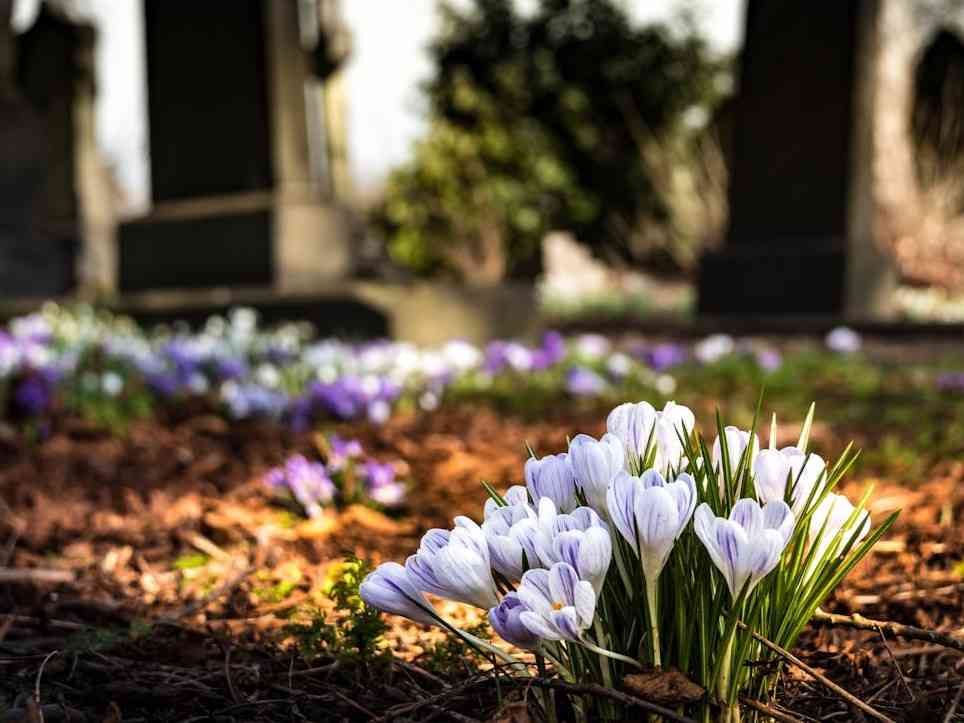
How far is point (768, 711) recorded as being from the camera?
110 cm

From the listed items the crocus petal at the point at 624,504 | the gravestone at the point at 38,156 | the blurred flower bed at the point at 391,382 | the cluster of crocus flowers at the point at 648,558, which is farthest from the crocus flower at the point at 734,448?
the gravestone at the point at 38,156

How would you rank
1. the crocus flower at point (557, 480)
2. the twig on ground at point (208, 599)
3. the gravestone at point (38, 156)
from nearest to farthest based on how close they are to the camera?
the crocus flower at point (557, 480) → the twig on ground at point (208, 599) → the gravestone at point (38, 156)

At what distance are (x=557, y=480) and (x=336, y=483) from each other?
5.19 ft

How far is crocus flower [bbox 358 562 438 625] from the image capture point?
1108 millimetres

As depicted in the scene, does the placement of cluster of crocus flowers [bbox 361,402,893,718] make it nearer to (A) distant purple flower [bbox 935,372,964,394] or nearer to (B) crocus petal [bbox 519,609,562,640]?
(B) crocus petal [bbox 519,609,562,640]

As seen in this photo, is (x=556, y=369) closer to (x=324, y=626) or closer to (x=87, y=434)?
(x=87, y=434)

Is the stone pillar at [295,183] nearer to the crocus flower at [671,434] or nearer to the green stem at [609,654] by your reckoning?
the crocus flower at [671,434]

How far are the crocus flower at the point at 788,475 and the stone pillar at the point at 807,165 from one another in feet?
30.3

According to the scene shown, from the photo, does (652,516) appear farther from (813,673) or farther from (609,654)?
(813,673)

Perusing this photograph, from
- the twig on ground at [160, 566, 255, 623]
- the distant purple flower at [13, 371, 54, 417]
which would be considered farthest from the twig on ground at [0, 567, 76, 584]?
the distant purple flower at [13, 371, 54, 417]

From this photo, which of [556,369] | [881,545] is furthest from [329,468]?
[556,369]

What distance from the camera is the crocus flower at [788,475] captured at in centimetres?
117

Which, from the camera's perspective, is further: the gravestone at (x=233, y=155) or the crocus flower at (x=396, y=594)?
the gravestone at (x=233, y=155)

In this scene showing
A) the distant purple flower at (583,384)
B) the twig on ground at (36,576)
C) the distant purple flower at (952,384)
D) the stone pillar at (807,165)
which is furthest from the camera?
the stone pillar at (807,165)
